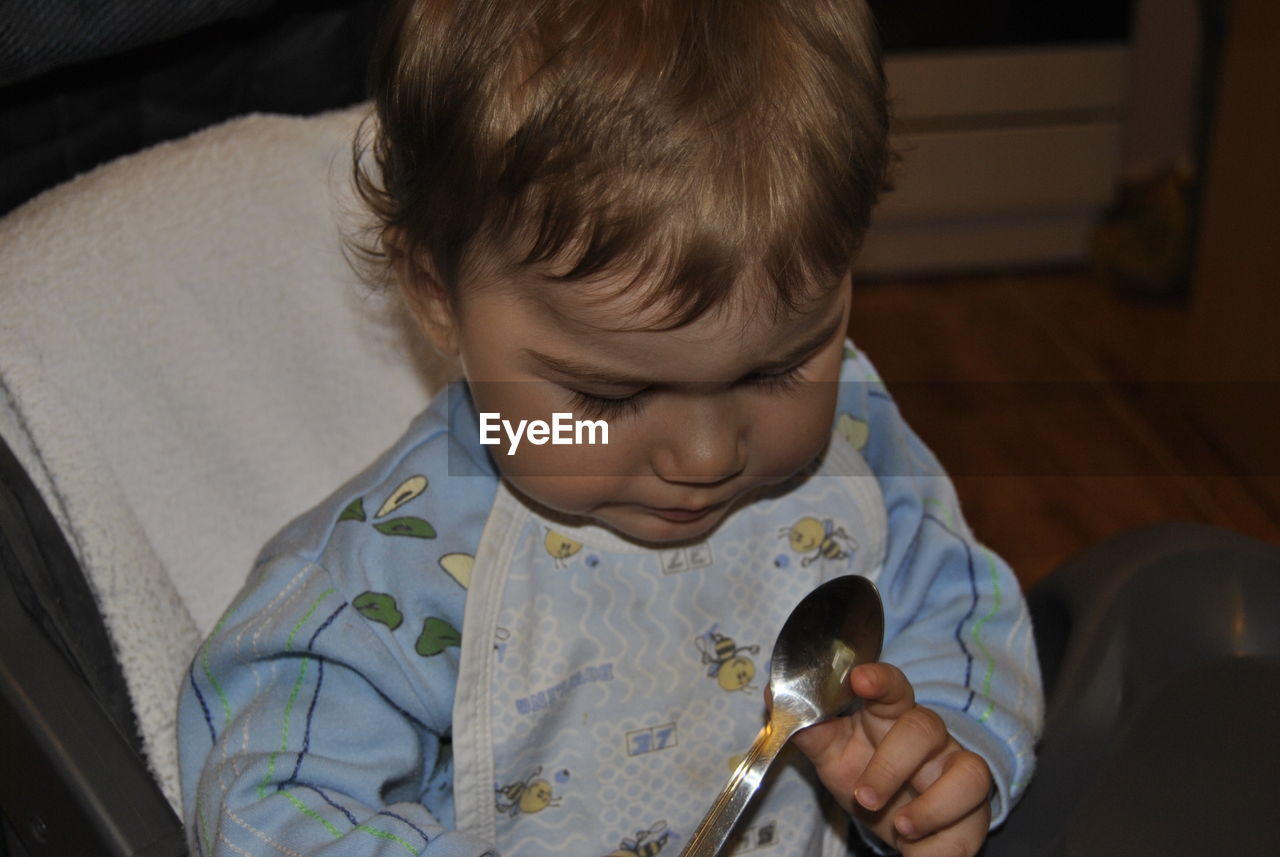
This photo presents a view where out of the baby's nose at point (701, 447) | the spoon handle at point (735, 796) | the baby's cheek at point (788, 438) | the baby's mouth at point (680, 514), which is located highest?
the baby's nose at point (701, 447)

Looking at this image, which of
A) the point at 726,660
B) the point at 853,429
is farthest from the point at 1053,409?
the point at 726,660

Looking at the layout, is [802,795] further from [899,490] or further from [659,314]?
[659,314]

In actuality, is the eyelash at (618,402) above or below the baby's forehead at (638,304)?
below

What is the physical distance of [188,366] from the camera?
0.81 m

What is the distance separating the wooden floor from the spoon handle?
1.04 metres

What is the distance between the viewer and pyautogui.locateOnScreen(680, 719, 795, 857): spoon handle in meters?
0.63

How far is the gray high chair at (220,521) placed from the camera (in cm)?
65

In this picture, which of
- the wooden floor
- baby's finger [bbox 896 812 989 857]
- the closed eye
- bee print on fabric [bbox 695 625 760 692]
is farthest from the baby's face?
the wooden floor

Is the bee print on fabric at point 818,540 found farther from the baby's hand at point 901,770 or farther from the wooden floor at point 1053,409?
the wooden floor at point 1053,409

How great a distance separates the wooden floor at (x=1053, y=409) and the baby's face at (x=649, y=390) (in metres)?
1.08

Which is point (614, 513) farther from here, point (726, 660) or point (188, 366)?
point (188, 366)

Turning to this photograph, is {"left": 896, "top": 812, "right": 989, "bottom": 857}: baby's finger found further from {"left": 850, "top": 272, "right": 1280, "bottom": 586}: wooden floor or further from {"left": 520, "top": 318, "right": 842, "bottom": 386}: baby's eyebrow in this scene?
{"left": 850, "top": 272, "right": 1280, "bottom": 586}: wooden floor

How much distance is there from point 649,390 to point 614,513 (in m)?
0.11

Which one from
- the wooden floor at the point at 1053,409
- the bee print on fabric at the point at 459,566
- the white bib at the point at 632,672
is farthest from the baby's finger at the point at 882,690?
the wooden floor at the point at 1053,409
